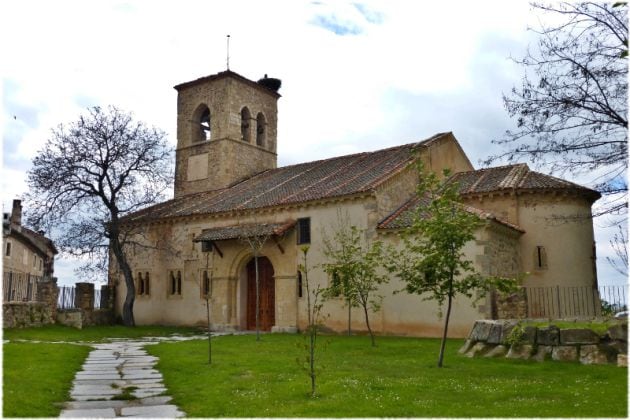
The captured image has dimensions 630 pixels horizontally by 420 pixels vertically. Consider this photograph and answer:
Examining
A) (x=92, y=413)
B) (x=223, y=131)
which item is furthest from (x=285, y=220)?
(x=92, y=413)

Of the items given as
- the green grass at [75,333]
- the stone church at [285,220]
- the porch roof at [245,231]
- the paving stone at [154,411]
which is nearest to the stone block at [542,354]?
the stone church at [285,220]

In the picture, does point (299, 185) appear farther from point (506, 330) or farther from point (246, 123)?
point (506, 330)

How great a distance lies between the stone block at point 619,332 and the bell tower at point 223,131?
24093mm

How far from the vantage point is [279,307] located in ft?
80.7

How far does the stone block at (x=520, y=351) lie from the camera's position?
1252cm

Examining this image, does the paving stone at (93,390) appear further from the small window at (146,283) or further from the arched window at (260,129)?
the arched window at (260,129)

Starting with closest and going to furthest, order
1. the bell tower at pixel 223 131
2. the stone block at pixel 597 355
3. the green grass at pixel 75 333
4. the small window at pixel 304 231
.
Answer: the stone block at pixel 597 355 < the green grass at pixel 75 333 < the small window at pixel 304 231 < the bell tower at pixel 223 131

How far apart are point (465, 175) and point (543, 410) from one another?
64.1ft

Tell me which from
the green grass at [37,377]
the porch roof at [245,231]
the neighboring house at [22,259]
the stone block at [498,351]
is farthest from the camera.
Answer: the neighboring house at [22,259]

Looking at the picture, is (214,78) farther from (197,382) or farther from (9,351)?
(197,382)

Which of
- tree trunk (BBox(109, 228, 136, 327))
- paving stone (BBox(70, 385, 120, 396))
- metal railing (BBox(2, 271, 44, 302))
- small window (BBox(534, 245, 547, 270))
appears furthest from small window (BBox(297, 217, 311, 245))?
paving stone (BBox(70, 385, 120, 396))

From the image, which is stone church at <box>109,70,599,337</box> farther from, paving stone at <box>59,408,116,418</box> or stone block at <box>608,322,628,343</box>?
paving stone at <box>59,408,116,418</box>

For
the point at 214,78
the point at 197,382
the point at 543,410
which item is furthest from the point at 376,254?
the point at 214,78

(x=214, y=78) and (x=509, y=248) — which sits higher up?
(x=214, y=78)
